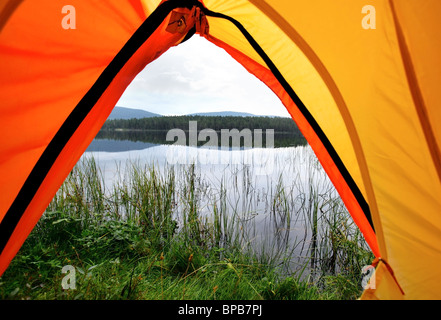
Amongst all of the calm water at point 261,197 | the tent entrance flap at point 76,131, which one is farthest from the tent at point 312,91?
the calm water at point 261,197

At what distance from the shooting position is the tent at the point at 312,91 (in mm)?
960

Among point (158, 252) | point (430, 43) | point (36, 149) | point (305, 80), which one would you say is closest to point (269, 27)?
point (305, 80)

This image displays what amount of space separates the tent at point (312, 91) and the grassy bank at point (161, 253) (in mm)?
758

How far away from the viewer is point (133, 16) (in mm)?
1579

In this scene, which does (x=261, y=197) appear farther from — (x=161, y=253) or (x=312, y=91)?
(x=312, y=91)

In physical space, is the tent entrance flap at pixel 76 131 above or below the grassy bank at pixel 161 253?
above

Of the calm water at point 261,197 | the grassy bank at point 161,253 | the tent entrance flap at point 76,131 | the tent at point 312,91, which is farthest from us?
the calm water at point 261,197

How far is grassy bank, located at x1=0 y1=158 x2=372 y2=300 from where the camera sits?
1843 millimetres

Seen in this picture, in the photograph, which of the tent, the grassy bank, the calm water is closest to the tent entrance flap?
the tent

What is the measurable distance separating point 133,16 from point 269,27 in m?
0.89

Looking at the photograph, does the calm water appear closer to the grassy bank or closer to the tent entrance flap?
the grassy bank

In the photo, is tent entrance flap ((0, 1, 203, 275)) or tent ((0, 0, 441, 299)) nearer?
tent ((0, 0, 441, 299))

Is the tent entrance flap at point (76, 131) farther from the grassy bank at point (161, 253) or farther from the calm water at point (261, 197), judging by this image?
the calm water at point (261, 197)

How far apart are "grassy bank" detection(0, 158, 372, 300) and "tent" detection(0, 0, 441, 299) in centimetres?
76
